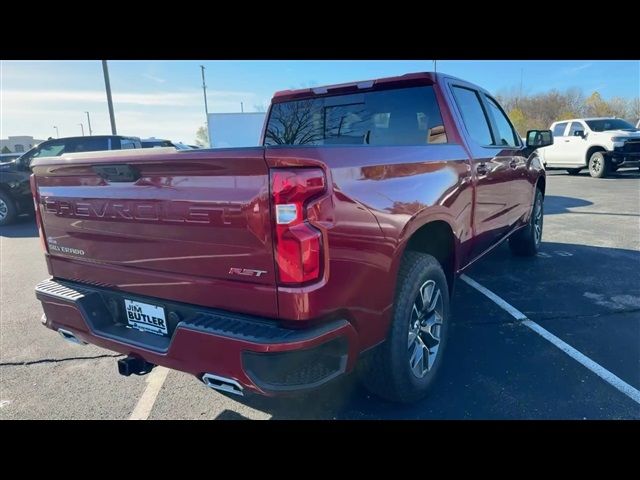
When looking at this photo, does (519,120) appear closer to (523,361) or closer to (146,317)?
(523,361)

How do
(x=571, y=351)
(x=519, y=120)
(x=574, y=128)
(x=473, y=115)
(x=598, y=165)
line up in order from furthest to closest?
(x=519, y=120)
(x=574, y=128)
(x=598, y=165)
(x=473, y=115)
(x=571, y=351)

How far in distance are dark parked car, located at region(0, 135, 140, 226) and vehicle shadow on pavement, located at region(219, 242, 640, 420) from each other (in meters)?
9.61

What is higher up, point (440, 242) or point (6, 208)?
point (440, 242)

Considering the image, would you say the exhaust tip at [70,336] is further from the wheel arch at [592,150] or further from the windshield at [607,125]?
the windshield at [607,125]

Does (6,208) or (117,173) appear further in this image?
(6,208)

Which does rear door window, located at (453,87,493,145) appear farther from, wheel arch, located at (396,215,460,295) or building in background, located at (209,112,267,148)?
building in background, located at (209,112,267,148)

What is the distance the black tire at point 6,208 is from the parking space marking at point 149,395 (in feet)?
30.7

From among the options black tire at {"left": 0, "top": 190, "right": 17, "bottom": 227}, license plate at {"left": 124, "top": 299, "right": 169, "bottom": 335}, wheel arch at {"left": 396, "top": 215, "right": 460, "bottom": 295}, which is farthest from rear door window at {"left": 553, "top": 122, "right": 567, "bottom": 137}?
black tire at {"left": 0, "top": 190, "right": 17, "bottom": 227}

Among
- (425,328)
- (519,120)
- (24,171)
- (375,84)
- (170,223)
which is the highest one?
(519,120)

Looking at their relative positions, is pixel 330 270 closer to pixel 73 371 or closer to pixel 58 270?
pixel 58 270

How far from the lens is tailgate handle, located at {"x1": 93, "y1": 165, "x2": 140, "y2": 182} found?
2.09 metres

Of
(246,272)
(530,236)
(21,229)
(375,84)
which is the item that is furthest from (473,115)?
(21,229)

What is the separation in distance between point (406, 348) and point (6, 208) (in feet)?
36.7

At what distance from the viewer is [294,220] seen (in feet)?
5.60
